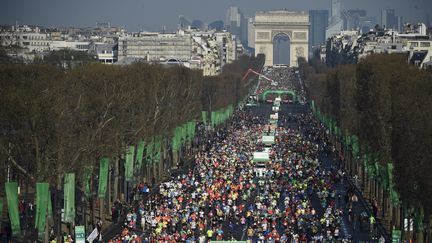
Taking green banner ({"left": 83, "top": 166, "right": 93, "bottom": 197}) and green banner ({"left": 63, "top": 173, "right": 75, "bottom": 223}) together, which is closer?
green banner ({"left": 63, "top": 173, "right": 75, "bottom": 223})

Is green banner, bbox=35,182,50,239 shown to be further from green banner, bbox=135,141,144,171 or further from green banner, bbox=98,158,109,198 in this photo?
green banner, bbox=135,141,144,171

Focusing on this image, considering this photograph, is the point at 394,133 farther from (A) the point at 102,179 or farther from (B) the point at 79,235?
(B) the point at 79,235

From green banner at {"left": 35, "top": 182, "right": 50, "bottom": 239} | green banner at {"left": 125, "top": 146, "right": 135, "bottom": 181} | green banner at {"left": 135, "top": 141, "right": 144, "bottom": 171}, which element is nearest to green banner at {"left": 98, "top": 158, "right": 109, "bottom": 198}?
green banner at {"left": 125, "top": 146, "right": 135, "bottom": 181}

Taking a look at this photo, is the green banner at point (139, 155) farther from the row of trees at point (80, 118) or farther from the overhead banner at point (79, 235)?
the overhead banner at point (79, 235)

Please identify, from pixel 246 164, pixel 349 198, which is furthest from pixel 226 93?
pixel 349 198

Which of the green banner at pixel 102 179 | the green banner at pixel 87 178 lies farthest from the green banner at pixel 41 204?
the green banner at pixel 102 179

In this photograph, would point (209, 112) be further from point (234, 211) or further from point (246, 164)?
point (234, 211)

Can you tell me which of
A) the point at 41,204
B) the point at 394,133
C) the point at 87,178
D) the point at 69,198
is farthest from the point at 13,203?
the point at 394,133
